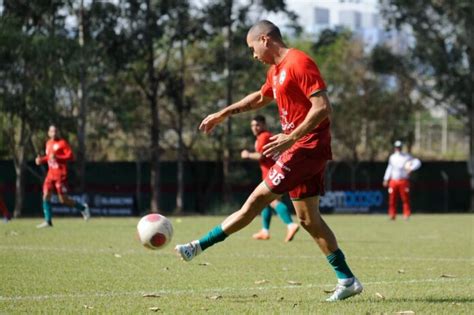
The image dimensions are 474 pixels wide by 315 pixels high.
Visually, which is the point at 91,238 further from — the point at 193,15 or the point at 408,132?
the point at 408,132

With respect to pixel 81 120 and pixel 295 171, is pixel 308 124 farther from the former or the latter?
pixel 81 120

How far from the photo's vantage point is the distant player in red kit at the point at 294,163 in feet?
27.1

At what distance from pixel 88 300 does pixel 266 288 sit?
1.95 meters

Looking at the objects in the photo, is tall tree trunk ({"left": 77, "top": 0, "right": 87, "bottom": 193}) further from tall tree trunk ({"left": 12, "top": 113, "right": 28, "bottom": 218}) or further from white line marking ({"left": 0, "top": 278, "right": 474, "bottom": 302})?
white line marking ({"left": 0, "top": 278, "right": 474, "bottom": 302})

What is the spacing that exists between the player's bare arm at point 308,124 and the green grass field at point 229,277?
130 cm

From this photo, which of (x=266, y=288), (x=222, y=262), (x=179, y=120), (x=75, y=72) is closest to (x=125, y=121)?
(x=179, y=120)

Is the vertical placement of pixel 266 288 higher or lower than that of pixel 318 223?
lower

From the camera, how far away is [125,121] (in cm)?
4381

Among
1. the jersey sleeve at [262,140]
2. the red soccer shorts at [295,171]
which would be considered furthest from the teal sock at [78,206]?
the red soccer shorts at [295,171]

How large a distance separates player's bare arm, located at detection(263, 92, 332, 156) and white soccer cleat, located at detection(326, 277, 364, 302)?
54.4 inches

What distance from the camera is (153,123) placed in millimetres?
41969

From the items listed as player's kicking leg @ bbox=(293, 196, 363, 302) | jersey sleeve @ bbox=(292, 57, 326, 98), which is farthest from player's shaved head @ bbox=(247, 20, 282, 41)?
player's kicking leg @ bbox=(293, 196, 363, 302)

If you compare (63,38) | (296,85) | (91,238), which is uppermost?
(63,38)

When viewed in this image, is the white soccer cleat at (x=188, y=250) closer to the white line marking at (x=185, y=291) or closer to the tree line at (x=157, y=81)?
the white line marking at (x=185, y=291)
